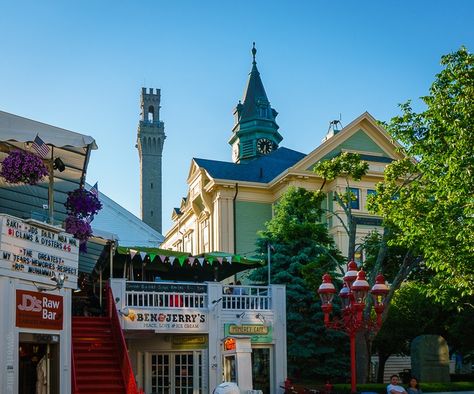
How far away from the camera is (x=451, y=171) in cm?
2330

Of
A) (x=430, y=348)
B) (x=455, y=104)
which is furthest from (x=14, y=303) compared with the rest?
(x=430, y=348)

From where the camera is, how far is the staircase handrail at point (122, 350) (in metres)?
20.3

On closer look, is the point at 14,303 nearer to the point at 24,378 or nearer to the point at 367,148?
the point at 24,378

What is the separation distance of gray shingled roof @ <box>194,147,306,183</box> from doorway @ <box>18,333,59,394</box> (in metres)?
27.5

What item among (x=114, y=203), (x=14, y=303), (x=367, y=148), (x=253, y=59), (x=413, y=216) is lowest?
(x=14, y=303)

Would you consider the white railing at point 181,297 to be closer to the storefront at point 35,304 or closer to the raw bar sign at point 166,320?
the raw bar sign at point 166,320

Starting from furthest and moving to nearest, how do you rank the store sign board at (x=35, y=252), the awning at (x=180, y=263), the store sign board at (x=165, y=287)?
the awning at (x=180, y=263) < the store sign board at (x=165, y=287) < the store sign board at (x=35, y=252)

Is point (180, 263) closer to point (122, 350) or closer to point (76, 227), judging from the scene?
point (122, 350)

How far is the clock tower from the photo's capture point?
62406mm

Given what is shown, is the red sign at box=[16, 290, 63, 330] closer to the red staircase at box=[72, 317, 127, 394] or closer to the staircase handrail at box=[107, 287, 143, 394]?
the red staircase at box=[72, 317, 127, 394]

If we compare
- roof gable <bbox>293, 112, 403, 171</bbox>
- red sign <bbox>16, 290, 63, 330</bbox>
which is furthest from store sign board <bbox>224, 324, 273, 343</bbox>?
roof gable <bbox>293, 112, 403, 171</bbox>

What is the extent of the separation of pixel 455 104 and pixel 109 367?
12502 millimetres

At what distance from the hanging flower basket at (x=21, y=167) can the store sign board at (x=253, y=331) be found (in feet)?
31.7

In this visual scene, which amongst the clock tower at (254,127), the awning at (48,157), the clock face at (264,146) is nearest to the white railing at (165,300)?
the awning at (48,157)
